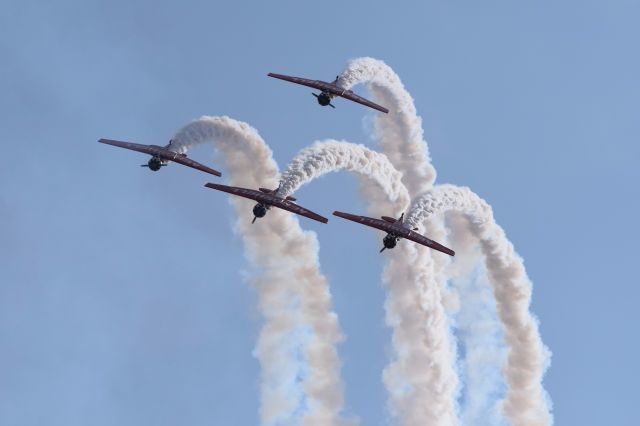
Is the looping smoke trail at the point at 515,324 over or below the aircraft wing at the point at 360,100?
below

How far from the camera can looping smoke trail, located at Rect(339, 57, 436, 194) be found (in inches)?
7372

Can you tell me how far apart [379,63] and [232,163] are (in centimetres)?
2440

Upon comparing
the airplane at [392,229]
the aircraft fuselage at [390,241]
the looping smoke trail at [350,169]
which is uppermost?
the looping smoke trail at [350,169]

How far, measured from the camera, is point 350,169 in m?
166

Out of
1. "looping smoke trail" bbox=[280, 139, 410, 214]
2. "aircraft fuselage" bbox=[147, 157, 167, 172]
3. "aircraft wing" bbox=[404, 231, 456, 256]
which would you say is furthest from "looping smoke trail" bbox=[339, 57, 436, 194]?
"aircraft fuselage" bbox=[147, 157, 167, 172]

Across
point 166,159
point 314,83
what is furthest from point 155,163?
point 314,83

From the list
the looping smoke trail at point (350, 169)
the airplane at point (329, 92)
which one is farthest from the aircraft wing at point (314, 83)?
the looping smoke trail at point (350, 169)

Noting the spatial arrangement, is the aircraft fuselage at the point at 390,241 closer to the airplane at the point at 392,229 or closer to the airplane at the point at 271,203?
the airplane at the point at 392,229

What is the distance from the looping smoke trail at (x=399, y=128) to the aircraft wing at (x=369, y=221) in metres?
25.4

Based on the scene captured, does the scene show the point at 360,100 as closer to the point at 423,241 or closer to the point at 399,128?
the point at 399,128

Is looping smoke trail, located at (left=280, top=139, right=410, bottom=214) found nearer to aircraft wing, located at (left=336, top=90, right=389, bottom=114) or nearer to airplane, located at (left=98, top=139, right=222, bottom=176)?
aircraft wing, located at (left=336, top=90, right=389, bottom=114)

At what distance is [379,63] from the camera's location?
188m

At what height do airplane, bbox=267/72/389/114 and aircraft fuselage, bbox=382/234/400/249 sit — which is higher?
airplane, bbox=267/72/389/114

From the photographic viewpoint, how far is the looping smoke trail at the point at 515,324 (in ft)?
574
